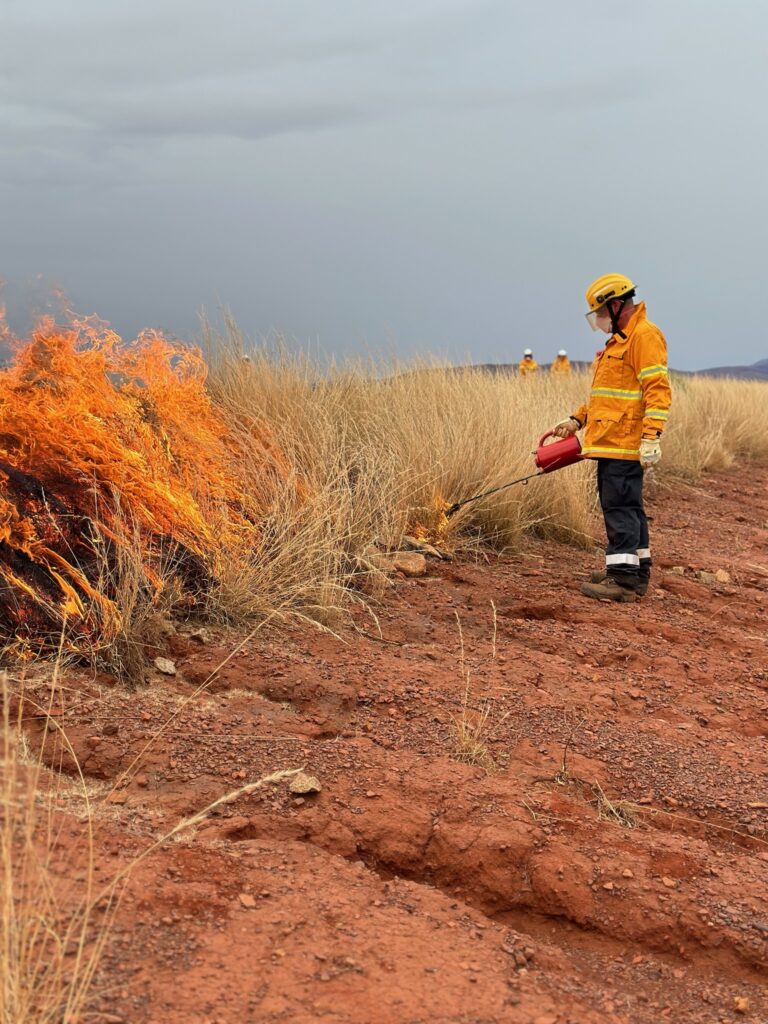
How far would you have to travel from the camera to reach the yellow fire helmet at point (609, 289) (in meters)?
5.21

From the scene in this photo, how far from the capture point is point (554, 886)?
2518mm

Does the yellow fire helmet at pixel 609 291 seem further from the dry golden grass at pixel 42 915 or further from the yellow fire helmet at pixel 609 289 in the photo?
the dry golden grass at pixel 42 915

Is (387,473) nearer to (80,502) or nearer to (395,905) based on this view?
(80,502)

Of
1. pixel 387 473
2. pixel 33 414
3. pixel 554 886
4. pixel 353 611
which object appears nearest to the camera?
pixel 554 886

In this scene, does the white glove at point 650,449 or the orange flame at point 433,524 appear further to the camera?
the orange flame at point 433,524

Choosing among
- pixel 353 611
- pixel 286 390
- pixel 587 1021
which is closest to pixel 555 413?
pixel 286 390

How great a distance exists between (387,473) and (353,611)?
1625mm

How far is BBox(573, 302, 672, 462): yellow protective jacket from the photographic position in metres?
5.15

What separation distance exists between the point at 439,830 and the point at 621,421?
324 centimetres

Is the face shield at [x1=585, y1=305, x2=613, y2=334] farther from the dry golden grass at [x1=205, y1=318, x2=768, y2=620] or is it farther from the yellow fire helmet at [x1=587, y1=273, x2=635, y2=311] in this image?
the dry golden grass at [x1=205, y1=318, x2=768, y2=620]

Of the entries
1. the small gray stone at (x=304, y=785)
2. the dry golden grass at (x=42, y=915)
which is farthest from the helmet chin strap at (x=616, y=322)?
the dry golden grass at (x=42, y=915)

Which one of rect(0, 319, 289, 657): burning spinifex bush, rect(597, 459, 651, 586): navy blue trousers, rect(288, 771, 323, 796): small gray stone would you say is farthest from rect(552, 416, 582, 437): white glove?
rect(288, 771, 323, 796): small gray stone

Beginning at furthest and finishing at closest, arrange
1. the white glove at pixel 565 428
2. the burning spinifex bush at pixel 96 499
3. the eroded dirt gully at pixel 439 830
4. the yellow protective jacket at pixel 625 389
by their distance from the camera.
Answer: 1. the white glove at pixel 565 428
2. the yellow protective jacket at pixel 625 389
3. the burning spinifex bush at pixel 96 499
4. the eroded dirt gully at pixel 439 830

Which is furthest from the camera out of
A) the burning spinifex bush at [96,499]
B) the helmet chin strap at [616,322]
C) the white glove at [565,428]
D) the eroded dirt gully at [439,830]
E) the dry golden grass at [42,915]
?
the white glove at [565,428]
